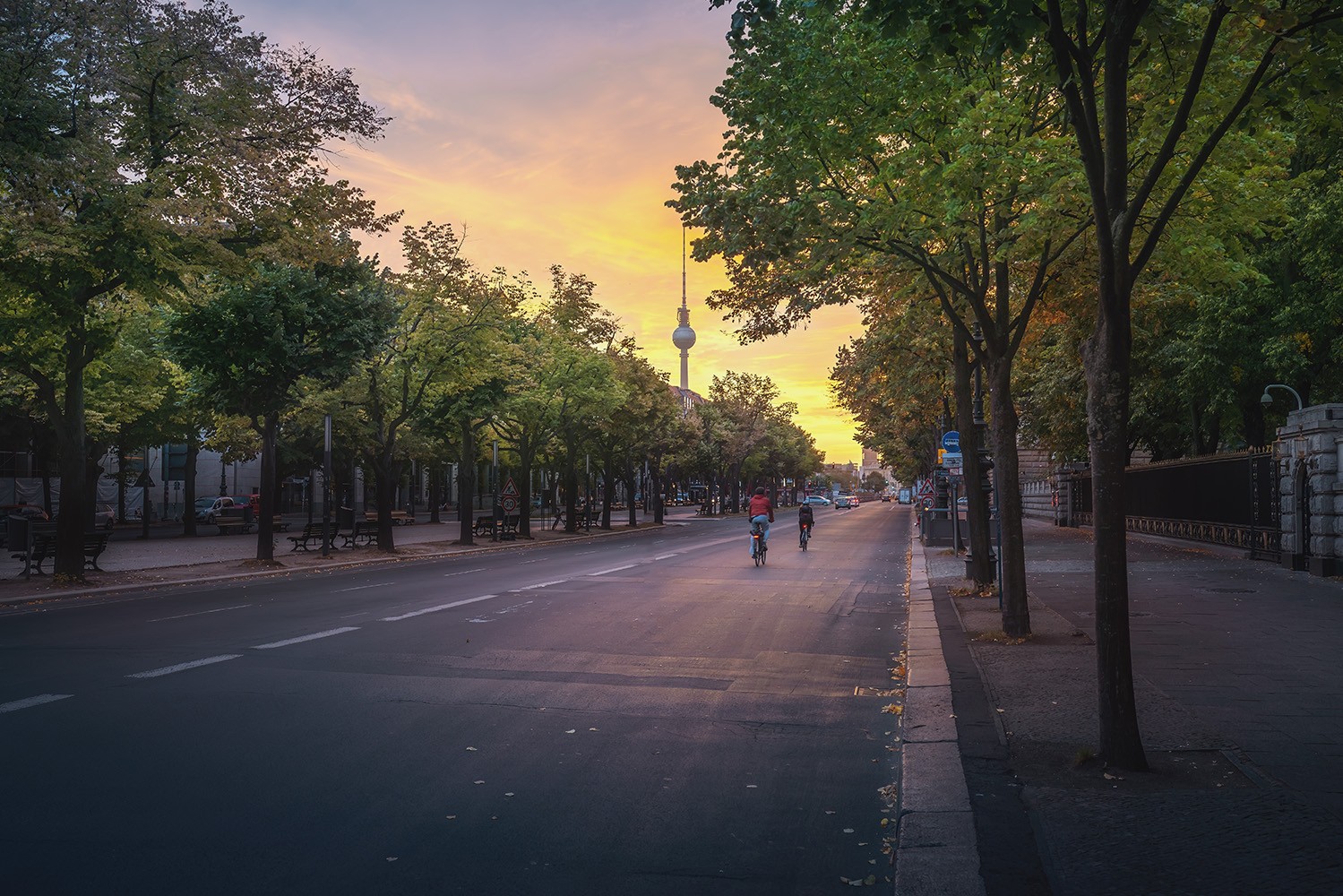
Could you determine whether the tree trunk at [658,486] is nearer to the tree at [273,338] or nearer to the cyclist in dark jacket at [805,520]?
the cyclist in dark jacket at [805,520]

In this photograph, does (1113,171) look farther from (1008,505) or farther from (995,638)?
(995,638)

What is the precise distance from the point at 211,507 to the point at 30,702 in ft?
187

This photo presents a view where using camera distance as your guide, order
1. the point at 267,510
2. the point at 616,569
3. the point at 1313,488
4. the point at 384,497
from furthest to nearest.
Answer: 1. the point at 384,497
2. the point at 267,510
3. the point at 616,569
4. the point at 1313,488

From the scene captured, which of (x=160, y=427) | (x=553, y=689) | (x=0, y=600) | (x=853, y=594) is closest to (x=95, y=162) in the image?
(x=0, y=600)

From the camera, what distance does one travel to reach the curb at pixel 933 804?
4.38 metres

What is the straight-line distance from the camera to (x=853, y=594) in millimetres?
17953

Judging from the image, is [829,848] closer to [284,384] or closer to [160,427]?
[284,384]

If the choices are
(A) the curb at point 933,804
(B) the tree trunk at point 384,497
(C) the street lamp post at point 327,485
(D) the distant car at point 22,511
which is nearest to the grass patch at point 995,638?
(A) the curb at point 933,804

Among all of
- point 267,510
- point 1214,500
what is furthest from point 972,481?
point 267,510

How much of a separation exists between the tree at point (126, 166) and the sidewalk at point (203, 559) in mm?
1371

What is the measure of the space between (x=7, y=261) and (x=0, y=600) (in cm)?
548

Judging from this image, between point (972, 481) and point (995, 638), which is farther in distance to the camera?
point (972, 481)

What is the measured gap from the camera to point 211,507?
60750 millimetres

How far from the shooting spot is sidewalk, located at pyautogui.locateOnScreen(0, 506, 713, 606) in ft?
62.8
